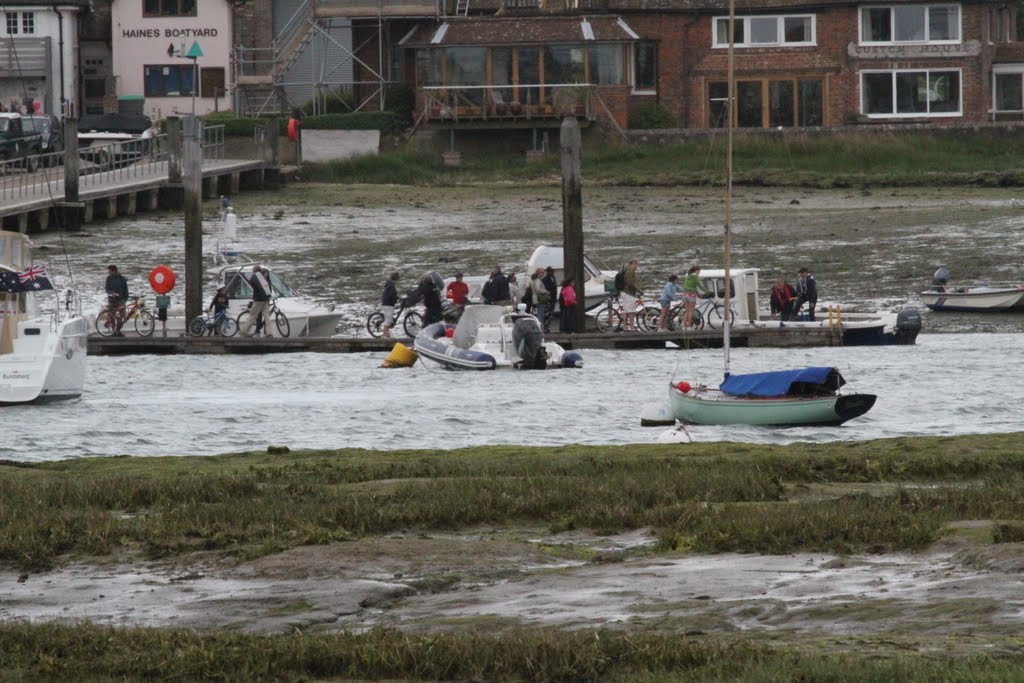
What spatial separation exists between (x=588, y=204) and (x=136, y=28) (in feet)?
86.1

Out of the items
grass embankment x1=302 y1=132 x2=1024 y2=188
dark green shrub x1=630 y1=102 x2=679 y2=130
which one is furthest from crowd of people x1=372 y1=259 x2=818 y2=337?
dark green shrub x1=630 y1=102 x2=679 y2=130

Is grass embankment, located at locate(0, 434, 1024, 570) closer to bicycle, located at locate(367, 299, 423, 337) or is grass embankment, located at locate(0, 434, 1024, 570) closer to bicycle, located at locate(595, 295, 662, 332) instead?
bicycle, located at locate(595, 295, 662, 332)

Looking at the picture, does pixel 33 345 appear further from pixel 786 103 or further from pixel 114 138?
pixel 786 103

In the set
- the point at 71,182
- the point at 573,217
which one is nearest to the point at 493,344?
the point at 573,217

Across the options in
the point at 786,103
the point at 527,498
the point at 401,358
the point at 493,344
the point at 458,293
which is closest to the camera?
the point at 527,498

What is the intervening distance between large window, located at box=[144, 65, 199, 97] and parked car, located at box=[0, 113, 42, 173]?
14815 millimetres

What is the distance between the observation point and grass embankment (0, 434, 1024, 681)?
1048cm

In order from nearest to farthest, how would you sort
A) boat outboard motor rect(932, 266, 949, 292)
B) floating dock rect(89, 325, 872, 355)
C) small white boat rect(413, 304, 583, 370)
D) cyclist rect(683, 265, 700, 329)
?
1. small white boat rect(413, 304, 583, 370)
2. floating dock rect(89, 325, 872, 355)
3. cyclist rect(683, 265, 700, 329)
4. boat outboard motor rect(932, 266, 949, 292)

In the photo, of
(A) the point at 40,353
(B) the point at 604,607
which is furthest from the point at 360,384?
(B) the point at 604,607

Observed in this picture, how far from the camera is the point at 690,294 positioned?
127ft

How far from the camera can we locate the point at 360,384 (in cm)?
3419

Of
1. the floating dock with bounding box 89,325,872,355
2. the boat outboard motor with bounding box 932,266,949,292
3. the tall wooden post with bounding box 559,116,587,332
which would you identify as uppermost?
the tall wooden post with bounding box 559,116,587,332

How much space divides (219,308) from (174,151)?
21110mm

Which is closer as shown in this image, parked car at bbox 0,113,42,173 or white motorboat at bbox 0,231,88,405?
white motorboat at bbox 0,231,88,405
